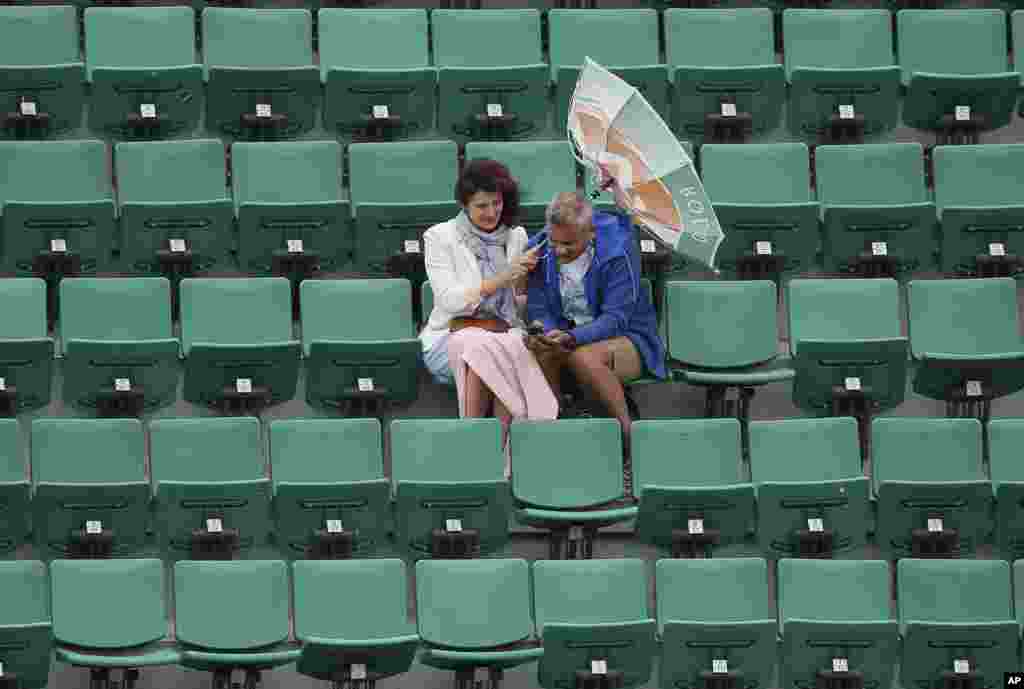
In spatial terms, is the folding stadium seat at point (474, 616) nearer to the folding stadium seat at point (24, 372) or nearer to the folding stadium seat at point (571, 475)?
the folding stadium seat at point (571, 475)

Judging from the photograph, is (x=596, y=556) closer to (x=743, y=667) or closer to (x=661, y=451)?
(x=661, y=451)

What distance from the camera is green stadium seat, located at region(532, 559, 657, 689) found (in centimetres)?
542

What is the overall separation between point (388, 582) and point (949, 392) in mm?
1480

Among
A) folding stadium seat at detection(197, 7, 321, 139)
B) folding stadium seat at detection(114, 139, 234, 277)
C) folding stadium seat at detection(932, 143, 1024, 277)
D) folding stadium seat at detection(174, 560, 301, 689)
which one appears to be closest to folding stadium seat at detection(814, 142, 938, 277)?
folding stadium seat at detection(932, 143, 1024, 277)

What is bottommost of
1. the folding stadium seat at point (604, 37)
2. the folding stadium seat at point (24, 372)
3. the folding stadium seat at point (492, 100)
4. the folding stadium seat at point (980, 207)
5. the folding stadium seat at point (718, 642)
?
the folding stadium seat at point (718, 642)

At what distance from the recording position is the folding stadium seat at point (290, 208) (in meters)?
6.35

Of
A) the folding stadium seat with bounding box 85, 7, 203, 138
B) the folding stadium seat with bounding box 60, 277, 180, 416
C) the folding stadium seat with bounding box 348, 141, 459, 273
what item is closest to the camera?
the folding stadium seat with bounding box 60, 277, 180, 416

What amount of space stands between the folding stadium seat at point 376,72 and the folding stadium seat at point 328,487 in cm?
111

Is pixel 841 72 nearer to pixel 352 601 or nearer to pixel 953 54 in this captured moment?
pixel 953 54

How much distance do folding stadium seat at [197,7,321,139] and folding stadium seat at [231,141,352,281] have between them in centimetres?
20

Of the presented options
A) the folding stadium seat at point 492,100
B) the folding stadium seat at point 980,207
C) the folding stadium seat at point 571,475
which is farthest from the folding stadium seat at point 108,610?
the folding stadium seat at point 980,207

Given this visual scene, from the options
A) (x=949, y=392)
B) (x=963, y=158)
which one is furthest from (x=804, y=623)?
(x=963, y=158)

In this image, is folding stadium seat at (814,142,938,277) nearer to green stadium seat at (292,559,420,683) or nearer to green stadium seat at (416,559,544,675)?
green stadium seat at (416,559,544,675)

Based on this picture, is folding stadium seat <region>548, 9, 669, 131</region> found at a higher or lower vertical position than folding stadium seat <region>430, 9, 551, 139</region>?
higher
